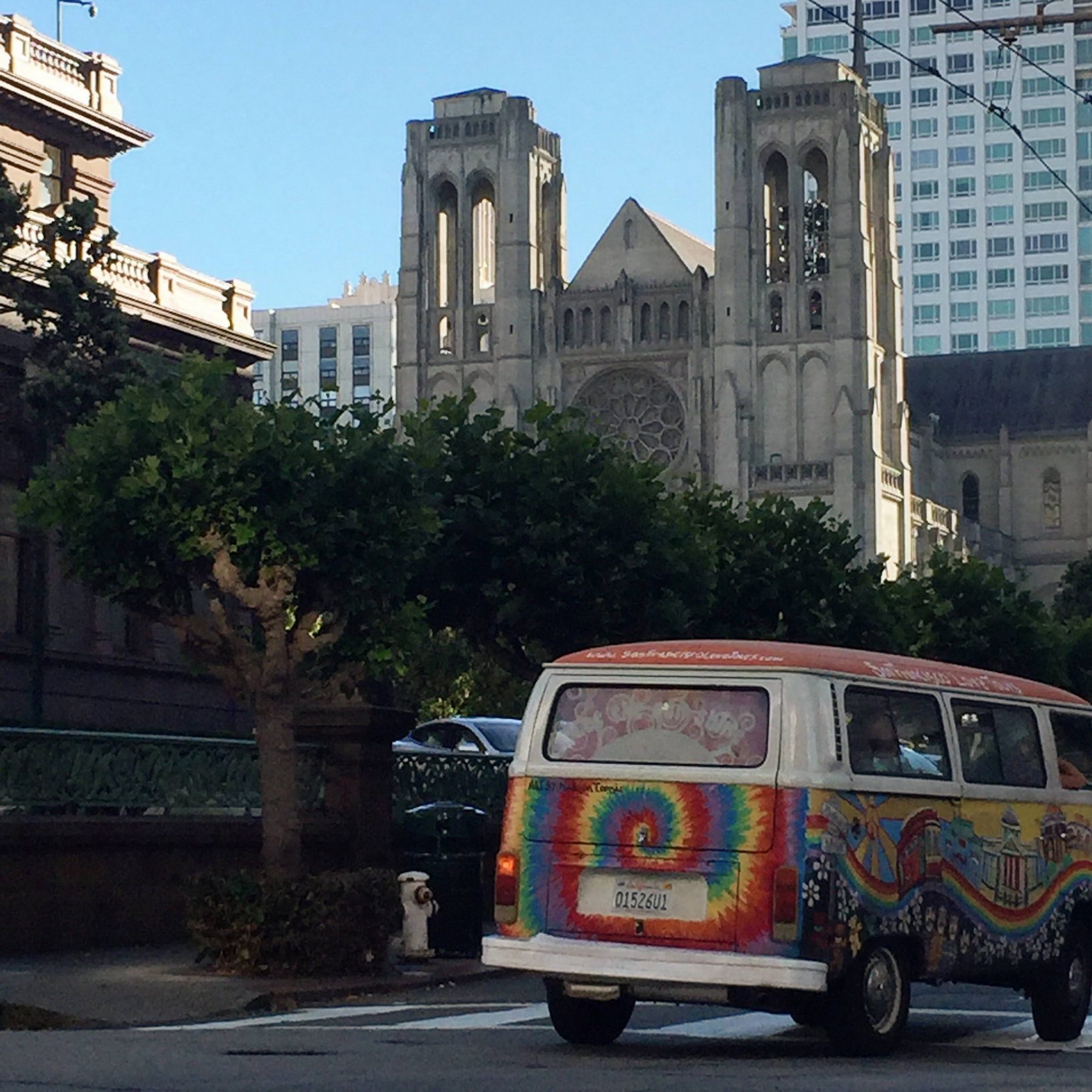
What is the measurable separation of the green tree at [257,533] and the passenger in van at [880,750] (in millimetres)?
7422

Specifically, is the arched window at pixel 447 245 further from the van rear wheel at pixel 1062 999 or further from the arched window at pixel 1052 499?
the van rear wheel at pixel 1062 999

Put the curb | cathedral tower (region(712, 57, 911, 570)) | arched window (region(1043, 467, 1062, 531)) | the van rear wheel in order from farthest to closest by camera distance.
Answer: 1. arched window (region(1043, 467, 1062, 531))
2. cathedral tower (region(712, 57, 911, 570))
3. the curb
4. the van rear wheel

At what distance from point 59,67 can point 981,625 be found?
20716 mm

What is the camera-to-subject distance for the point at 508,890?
13.8 meters

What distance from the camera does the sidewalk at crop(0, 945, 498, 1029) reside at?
15547 mm

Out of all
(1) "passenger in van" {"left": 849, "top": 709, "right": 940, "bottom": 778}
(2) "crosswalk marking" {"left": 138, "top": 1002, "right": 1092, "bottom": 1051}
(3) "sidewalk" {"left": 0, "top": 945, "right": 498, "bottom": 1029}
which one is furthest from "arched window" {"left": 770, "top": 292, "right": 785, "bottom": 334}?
(1) "passenger in van" {"left": 849, "top": 709, "right": 940, "bottom": 778}

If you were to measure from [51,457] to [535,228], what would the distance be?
263 ft

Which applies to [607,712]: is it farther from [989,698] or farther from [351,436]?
[351,436]

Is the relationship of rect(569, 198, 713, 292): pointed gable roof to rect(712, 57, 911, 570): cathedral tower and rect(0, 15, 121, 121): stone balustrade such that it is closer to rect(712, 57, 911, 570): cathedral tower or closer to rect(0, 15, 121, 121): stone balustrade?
rect(712, 57, 911, 570): cathedral tower

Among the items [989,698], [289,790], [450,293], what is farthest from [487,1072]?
[450,293]

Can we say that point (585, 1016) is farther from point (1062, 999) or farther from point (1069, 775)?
point (1069, 775)

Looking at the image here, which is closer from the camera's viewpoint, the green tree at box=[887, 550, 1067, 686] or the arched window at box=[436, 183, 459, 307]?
the green tree at box=[887, 550, 1067, 686]

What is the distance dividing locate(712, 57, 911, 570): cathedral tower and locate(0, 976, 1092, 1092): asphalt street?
93.9 metres

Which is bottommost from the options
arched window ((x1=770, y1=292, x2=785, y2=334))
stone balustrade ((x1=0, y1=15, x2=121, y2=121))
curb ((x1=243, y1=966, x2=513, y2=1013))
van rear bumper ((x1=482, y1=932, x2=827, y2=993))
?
curb ((x1=243, y1=966, x2=513, y2=1013))
